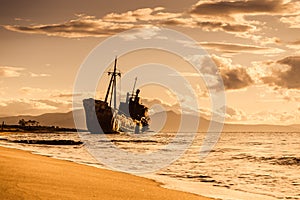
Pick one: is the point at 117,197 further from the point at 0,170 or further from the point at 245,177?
the point at 245,177

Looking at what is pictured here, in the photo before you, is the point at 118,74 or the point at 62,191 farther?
the point at 118,74

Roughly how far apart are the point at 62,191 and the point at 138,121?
597 ft

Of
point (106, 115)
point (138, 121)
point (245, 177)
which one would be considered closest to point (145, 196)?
point (245, 177)

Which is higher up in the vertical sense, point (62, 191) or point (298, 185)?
point (62, 191)

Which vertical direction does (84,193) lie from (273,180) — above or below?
above

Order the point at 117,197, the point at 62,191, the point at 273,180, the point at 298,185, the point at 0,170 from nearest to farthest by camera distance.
→ 1. the point at 62,191
2. the point at 117,197
3. the point at 0,170
4. the point at 298,185
5. the point at 273,180

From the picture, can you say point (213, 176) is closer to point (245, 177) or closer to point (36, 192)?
point (245, 177)

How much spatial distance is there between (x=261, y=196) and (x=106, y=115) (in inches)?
4983

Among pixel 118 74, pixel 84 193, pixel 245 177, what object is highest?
pixel 118 74

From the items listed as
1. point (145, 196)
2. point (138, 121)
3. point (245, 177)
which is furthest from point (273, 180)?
point (138, 121)


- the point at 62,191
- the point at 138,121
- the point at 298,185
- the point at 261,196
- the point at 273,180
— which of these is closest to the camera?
the point at 62,191

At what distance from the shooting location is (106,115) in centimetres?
13900

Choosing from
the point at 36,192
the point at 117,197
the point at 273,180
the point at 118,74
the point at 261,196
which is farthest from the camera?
the point at 118,74

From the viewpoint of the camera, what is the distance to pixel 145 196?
34.6 ft
